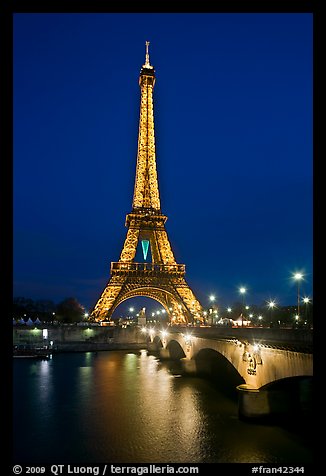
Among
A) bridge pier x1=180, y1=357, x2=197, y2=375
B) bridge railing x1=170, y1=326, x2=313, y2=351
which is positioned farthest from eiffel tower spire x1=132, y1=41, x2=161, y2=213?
bridge railing x1=170, y1=326, x2=313, y2=351

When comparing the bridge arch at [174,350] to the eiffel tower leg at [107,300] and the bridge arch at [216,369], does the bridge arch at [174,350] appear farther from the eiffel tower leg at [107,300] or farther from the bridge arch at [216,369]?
the eiffel tower leg at [107,300]

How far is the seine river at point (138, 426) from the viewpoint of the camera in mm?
22312

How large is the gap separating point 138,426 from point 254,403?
24.2 ft

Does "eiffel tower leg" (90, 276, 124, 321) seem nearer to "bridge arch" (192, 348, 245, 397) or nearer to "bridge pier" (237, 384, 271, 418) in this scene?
"bridge arch" (192, 348, 245, 397)

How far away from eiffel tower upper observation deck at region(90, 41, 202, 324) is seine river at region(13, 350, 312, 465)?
34.2m

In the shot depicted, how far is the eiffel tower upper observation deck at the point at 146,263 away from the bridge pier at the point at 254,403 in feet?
174

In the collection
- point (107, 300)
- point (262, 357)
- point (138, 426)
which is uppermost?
point (107, 300)

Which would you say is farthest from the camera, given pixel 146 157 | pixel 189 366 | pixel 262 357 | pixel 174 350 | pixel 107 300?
pixel 146 157

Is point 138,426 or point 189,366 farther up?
point 138,426

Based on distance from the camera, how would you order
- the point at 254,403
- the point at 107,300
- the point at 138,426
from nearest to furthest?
the point at 254,403, the point at 138,426, the point at 107,300

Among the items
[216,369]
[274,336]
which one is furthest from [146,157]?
[274,336]

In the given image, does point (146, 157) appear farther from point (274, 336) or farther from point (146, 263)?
point (274, 336)

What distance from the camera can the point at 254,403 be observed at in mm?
26047
